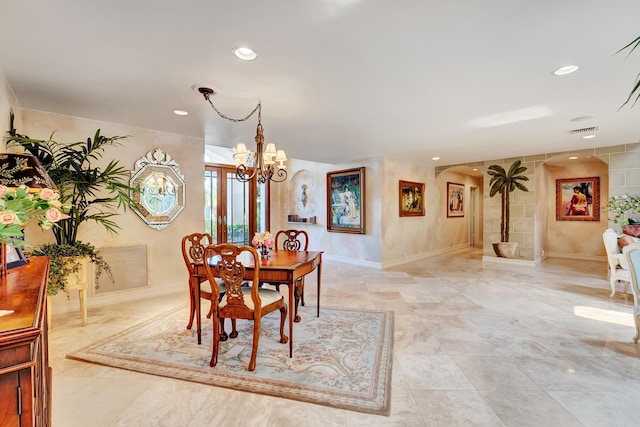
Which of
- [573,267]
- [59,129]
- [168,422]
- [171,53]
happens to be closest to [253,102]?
[171,53]

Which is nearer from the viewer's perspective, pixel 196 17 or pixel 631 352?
pixel 196 17

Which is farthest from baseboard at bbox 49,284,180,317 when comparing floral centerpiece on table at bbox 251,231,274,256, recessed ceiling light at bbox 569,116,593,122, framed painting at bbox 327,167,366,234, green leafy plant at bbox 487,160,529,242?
green leafy plant at bbox 487,160,529,242

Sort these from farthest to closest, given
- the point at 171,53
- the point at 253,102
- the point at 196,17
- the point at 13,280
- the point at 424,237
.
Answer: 1. the point at 424,237
2. the point at 253,102
3. the point at 171,53
4. the point at 196,17
5. the point at 13,280

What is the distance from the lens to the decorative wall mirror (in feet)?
13.8

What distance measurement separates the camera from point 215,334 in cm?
238

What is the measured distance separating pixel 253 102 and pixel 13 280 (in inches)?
92.6

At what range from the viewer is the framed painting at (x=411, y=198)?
269 inches

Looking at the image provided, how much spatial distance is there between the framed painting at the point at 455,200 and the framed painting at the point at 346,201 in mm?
3409

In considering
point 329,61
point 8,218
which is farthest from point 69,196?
point 329,61

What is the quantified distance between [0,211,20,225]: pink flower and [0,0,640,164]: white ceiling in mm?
1263

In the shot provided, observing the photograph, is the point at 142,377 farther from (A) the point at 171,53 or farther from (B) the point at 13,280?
(A) the point at 171,53

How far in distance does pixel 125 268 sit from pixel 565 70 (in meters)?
5.28

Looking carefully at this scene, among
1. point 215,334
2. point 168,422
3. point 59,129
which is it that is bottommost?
point 168,422

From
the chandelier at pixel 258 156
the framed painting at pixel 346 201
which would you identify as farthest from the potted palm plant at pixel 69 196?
the framed painting at pixel 346 201
